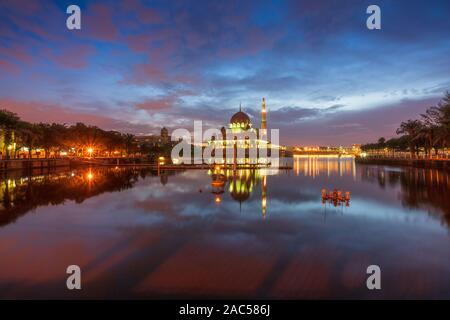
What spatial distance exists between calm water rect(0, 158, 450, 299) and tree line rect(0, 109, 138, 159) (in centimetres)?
3493

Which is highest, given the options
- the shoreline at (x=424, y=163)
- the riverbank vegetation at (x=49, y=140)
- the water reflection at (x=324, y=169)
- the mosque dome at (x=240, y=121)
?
the mosque dome at (x=240, y=121)

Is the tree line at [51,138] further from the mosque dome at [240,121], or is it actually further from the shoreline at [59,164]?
the mosque dome at [240,121]

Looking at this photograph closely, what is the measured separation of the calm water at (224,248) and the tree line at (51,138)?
34929mm

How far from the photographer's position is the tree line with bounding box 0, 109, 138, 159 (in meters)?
55.4

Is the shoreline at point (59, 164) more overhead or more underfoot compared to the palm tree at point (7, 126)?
more underfoot

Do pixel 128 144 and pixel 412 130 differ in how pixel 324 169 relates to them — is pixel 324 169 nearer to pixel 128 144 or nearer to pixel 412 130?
pixel 412 130

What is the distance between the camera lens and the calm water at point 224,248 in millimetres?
10383

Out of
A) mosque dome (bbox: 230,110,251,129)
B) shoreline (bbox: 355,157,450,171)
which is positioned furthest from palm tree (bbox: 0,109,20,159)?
mosque dome (bbox: 230,110,251,129)

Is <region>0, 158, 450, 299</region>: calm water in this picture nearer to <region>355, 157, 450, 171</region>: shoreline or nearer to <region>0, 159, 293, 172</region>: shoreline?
<region>0, 159, 293, 172</region>: shoreline

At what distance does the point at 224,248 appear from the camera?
47.9 ft

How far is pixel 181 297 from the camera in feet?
31.5

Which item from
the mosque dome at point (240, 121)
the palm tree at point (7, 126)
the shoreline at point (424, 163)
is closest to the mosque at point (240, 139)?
the mosque dome at point (240, 121)

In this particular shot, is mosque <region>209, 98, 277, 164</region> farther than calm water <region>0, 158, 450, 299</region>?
Yes
